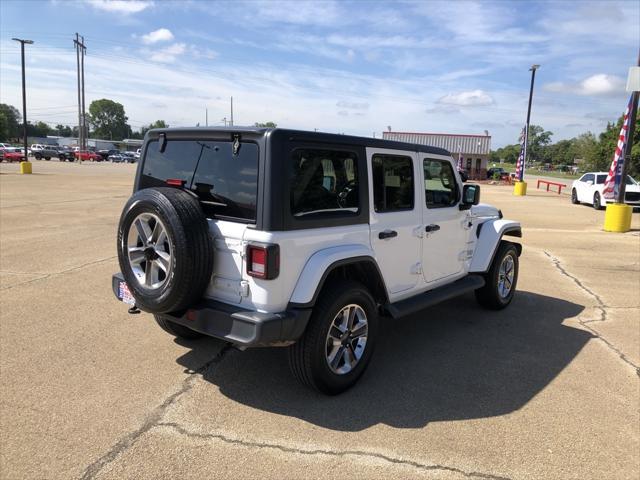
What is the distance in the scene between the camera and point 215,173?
11.3 ft

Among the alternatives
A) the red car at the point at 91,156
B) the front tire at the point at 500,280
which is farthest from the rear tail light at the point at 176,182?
the red car at the point at 91,156

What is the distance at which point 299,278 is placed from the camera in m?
3.25

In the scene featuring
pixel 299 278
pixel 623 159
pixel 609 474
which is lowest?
pixel 609 474

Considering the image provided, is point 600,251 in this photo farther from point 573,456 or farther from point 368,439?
point 368,439

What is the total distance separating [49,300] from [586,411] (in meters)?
5.41

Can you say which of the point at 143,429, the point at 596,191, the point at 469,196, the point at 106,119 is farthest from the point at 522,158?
the point at 106,119

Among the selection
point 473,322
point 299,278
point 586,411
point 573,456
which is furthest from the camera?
point 473,322

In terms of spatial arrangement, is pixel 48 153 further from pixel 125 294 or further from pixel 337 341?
pixel 337 341

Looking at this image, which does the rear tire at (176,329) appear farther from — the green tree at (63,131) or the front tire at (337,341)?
the green tree at (63,131)

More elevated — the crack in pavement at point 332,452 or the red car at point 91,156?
the red car at point 91,156

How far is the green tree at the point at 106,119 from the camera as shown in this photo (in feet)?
580

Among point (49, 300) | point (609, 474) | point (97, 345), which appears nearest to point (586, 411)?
point (609, 474)

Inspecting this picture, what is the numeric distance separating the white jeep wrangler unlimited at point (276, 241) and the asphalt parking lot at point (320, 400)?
1.64ft

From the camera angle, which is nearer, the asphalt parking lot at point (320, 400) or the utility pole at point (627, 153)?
the asphalt parking lot at point (320, 400)
